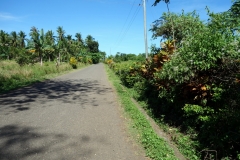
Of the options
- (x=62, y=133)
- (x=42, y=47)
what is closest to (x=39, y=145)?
(x=62, y=133)

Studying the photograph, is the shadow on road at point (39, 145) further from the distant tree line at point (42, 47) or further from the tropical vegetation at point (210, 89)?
the distant tree line at point (42, 47)

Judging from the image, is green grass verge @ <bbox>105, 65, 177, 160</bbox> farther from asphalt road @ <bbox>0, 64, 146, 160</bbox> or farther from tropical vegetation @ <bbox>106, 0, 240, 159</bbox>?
tropical vegetation @ <bbox>106, 0, 240, 159</bbox>

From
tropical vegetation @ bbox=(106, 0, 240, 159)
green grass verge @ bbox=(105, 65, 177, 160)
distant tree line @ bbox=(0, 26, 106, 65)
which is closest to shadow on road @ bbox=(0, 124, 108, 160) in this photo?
green grass verge @ bbox=(105, 65, 177, 160)

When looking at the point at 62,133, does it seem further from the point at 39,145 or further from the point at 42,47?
the point at 42,47

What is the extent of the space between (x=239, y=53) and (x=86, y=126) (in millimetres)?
4225

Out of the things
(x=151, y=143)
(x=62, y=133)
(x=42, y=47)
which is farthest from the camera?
(x=42, y=47)

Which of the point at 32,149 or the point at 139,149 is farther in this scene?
the point at 139,149

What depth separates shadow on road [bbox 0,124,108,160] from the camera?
369 cm

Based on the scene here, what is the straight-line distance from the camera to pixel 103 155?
3838mm

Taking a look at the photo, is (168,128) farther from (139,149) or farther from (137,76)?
(137,76)

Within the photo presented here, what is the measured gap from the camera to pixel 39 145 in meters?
4.09

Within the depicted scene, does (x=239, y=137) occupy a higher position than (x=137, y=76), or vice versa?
(x=137, y=76)

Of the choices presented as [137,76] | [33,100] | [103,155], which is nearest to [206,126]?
[103,155]

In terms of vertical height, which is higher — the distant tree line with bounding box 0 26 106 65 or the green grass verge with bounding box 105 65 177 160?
the distant tree line with bounding box 0 26 106 65
